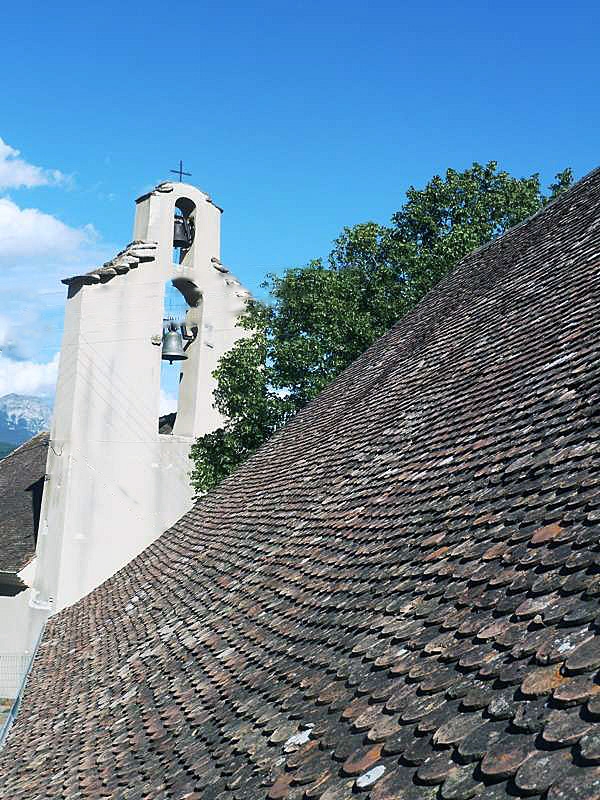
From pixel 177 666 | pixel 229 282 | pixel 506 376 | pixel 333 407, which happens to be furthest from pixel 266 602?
pixel 229 282

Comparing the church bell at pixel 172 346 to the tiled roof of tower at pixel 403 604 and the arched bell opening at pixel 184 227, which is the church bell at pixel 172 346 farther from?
the tiled roof of tower at pixel 403 604

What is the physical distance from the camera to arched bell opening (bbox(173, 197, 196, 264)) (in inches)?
968

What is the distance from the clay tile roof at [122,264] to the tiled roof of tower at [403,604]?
12734 millimetres

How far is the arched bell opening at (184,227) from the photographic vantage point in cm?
2458

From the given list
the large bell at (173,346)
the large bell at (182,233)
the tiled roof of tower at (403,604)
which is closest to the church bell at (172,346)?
the large bell at (173,346)

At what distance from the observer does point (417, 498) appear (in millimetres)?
6238

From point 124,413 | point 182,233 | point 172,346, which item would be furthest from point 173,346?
point 182,233

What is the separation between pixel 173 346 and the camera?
943 inches

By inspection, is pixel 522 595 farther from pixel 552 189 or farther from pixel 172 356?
pixel 552 189

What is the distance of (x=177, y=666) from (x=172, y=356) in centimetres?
1709

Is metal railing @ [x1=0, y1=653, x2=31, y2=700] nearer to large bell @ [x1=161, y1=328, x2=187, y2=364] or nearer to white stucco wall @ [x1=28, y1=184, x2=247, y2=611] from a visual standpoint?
white stucco wall @ [x1=28, y1=184, x2=247, y2=611]

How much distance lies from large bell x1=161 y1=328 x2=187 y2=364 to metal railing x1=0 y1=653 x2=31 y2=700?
829 centimetres

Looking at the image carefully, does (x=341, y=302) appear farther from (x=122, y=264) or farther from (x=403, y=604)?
(x=403, y=604)

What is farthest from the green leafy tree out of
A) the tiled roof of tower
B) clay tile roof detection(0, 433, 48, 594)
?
the tiled roof of tower
